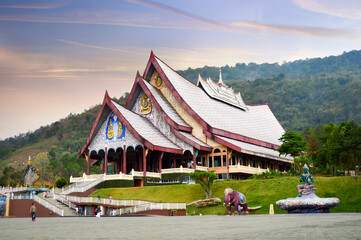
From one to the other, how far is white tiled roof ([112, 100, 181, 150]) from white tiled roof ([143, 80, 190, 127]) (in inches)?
90.4

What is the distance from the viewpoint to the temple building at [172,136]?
140ft

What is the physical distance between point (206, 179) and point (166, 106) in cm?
1782

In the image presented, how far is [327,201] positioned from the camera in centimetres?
2048

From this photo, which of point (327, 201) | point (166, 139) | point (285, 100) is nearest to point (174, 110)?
point (166, 139)

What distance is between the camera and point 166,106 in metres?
48.0

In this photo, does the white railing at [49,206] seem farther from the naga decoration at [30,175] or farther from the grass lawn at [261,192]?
the naga decoration at [30,175]

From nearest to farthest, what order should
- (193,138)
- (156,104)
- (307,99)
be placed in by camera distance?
(193,138) → (156,104) → (307,99)

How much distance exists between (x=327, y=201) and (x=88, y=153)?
32557 mm

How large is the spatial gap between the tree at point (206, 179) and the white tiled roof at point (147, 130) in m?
11.0

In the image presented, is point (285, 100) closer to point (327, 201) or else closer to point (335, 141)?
point (335, 141)

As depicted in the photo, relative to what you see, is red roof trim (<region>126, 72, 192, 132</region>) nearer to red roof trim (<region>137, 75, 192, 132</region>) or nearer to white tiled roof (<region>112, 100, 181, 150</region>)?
red roof trim (<region>137, 75, 192, 132</region>)

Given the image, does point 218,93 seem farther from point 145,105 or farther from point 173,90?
point 145,105

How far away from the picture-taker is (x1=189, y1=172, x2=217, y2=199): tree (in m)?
31.0

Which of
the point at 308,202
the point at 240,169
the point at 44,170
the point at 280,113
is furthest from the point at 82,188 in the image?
the point at 280,113
